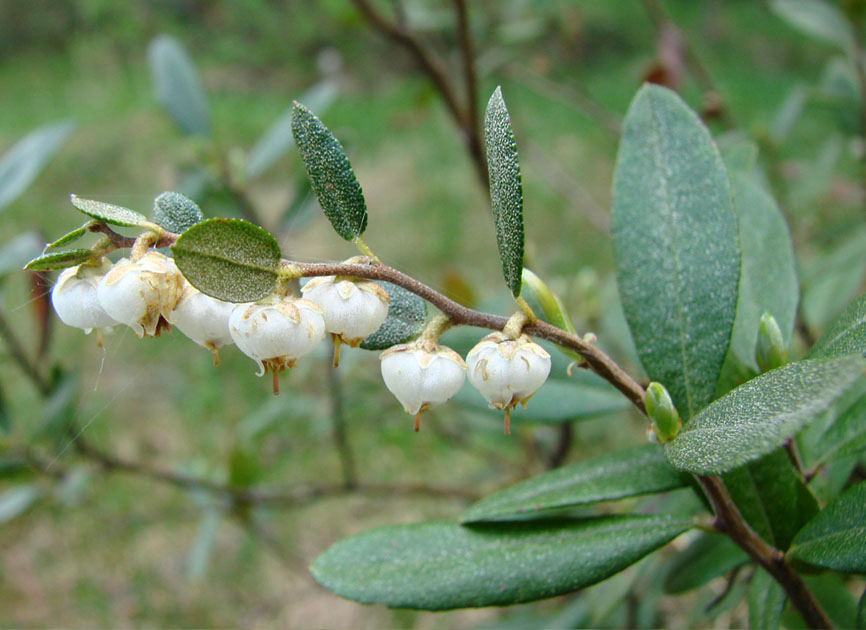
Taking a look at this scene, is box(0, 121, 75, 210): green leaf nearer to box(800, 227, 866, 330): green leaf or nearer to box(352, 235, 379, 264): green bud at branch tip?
box(352, 235, 379, 264): green bud at branch tip

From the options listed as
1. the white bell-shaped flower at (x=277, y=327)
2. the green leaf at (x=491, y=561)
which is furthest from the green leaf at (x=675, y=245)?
the white bell-shaped flower at (x=277, y=327)

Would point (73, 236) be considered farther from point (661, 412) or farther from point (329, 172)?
point (661, 412)

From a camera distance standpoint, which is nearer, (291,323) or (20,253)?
(291,323)

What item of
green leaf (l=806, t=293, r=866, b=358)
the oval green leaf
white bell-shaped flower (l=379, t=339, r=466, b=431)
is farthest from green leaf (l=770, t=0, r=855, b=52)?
white bell-shaped flower (l=379, t=339, r=466, b=431)

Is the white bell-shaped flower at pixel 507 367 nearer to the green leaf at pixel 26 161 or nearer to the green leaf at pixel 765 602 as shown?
the green leaf at pixel 765 602

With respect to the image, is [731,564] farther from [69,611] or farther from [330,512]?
[69,611]

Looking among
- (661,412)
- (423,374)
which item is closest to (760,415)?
(661,412)
